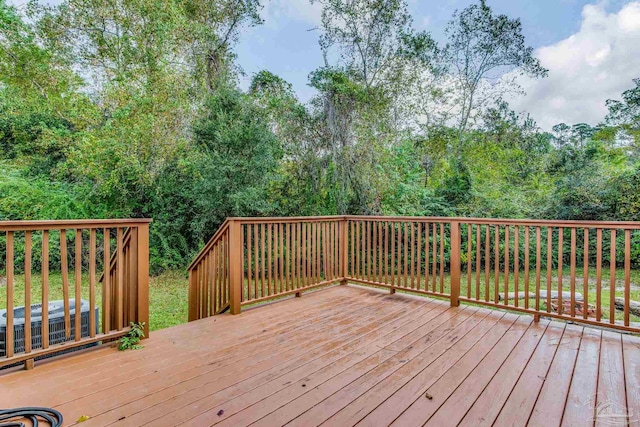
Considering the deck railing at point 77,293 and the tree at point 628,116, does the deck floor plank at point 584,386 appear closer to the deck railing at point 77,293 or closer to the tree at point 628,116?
the deck railing at point 77,293

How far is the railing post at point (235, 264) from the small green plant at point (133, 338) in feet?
2.90

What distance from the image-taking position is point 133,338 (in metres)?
2.52

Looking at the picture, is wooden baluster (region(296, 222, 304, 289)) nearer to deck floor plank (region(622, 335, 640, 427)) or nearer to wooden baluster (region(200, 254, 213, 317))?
wooden baluster (region(200, 254, 213, 317))

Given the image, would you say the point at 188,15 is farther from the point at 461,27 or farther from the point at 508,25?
the point at 508,25

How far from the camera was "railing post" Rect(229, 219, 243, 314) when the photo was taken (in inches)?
129

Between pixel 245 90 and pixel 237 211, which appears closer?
pixel 237 211

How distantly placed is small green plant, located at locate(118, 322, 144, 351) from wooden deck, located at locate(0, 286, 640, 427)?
90mm

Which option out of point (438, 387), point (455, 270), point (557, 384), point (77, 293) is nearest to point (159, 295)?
point (77, 293)

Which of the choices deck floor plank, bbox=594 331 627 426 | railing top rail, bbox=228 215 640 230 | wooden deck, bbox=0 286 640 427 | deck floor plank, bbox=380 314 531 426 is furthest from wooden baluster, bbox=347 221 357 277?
deck floor plank, bbox=594 331 627 426

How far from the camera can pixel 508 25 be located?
777 cm

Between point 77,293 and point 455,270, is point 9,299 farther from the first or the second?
point 455,270

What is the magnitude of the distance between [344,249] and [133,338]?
2.71 m

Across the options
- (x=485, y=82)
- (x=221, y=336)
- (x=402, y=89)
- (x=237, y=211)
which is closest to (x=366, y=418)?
(x=221, y=336)

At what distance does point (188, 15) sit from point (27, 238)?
766 cm
